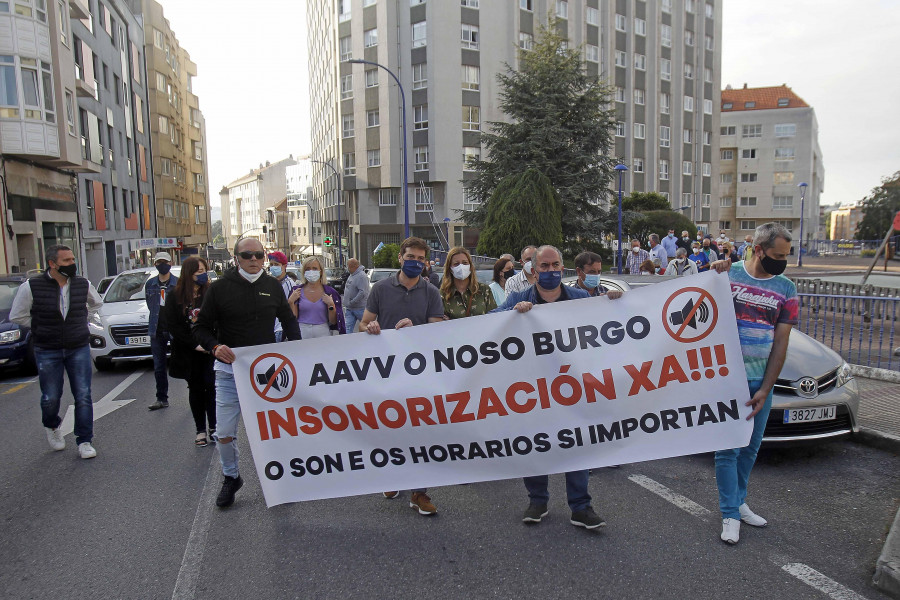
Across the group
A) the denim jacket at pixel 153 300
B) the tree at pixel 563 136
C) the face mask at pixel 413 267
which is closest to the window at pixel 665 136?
the tree at pixel 563 136

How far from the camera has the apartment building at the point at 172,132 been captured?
5088 cm

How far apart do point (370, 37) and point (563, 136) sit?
79.9 ft

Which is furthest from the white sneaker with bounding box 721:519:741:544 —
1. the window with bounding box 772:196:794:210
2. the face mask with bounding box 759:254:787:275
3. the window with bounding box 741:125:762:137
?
the window with bounding box 741:125:762:137

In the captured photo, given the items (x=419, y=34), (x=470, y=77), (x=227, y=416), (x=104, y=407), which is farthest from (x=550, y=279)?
(x=419, y=34)

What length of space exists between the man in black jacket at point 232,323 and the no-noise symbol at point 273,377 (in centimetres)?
35

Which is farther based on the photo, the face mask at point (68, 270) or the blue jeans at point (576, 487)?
the face mask at point (68, 270)

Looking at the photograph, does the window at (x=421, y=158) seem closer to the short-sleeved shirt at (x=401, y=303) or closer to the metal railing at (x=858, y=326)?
the metal railing at (x=858, y=326)

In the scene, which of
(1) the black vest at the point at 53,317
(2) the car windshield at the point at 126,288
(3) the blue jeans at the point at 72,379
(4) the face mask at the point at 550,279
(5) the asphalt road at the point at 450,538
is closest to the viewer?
(5) the asphalt road at the point at 450,538

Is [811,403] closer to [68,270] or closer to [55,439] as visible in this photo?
[68,270]

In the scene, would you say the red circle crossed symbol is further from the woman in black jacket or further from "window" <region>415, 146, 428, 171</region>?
"window" <region>415, 146, 428, 171</region>

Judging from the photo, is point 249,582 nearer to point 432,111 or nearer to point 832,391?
point 832,391

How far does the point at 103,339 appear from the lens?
34.9ft

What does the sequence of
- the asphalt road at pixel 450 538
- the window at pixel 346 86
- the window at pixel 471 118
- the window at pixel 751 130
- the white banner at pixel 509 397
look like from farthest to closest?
1. the window at pixel 751 130
2. the window at pixel 346 86
3. the window at pixel 471 118
4. the white banner at pixel 509 397
5. the asphalt road at pixel 450 538

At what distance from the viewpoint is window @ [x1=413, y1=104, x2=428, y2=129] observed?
152ft
